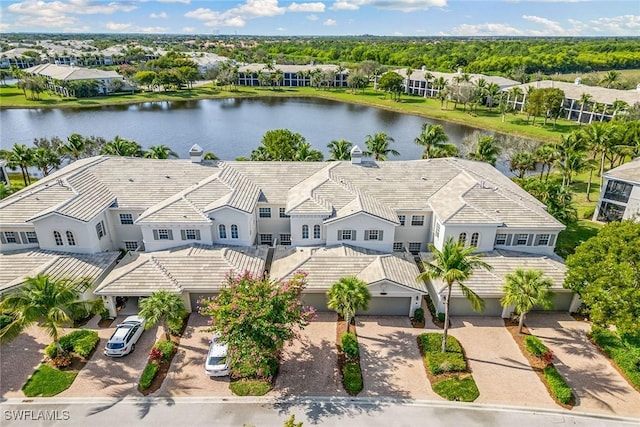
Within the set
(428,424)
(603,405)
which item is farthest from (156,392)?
(603,405)

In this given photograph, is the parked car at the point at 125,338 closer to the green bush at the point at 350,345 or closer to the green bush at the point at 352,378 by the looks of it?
the green bush at the point at 350,345

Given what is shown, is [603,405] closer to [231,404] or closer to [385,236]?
[385,236]

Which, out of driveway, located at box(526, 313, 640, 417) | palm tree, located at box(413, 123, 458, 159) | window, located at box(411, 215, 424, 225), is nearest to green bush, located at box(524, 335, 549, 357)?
driveway, located at box(526, 313, 640, 417)

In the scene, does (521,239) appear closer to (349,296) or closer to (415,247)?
(415,247)

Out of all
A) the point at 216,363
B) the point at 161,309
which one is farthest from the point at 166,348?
the point at 216,363

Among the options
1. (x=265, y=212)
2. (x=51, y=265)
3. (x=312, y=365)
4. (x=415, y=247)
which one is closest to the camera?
(x=312, y=365)

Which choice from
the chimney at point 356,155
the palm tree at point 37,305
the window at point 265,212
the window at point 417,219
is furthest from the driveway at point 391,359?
the palm tree at point 37,305
